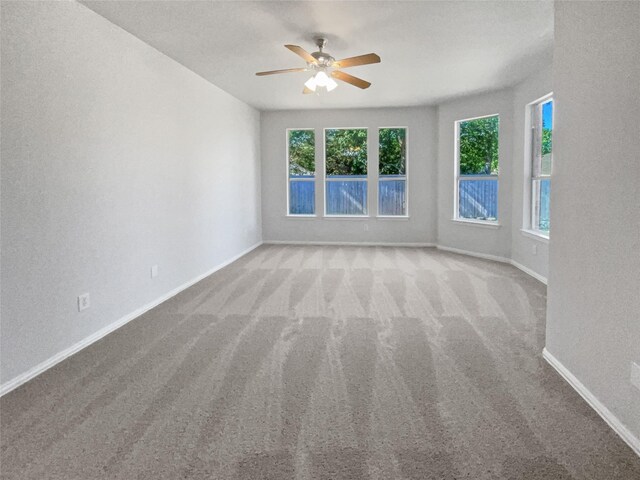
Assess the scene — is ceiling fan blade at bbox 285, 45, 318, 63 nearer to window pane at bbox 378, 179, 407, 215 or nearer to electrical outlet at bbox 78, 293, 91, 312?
electrical outlet at bbox 78, 293, 91, 312

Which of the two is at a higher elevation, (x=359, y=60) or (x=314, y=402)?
(x=359, y=60)

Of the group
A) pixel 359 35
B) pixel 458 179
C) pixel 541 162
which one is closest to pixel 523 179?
pixel 541 162

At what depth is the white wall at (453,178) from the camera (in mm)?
6234

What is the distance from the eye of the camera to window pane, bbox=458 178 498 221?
668 centimetres

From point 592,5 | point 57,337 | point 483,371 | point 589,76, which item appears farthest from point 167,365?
point 592,5

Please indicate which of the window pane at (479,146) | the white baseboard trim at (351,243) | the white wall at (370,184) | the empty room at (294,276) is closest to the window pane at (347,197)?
the white wall at (370,184)

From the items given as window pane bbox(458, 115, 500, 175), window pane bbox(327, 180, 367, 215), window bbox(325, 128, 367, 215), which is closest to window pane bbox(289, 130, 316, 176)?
window bbox(325, 128, 367, 215)

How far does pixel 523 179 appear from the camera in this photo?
5727 millimetres

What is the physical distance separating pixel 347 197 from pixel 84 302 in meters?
5.62

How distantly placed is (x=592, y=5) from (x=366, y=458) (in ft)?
7.94

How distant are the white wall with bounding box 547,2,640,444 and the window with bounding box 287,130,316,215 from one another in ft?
18.9

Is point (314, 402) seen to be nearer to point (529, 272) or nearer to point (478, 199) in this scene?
point (529, 272)

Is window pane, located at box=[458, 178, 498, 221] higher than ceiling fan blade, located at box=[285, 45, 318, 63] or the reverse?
the reverse

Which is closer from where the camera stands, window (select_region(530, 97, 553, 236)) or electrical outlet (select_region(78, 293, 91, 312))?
electrical outlet (select_region(78, 293, 91, 312))
